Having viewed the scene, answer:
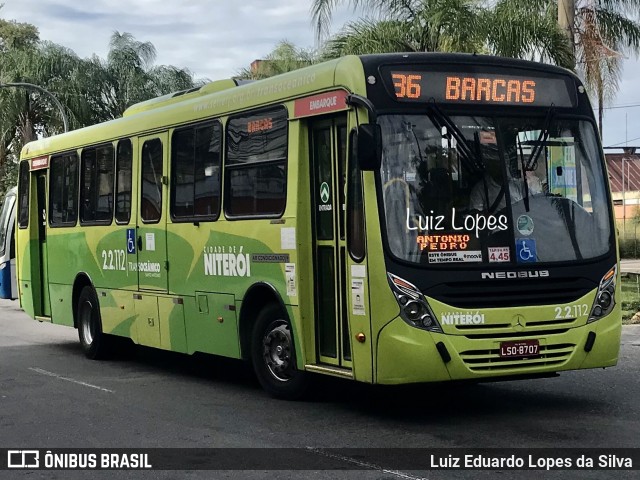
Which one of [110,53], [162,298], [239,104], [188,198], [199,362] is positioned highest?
[110,53]

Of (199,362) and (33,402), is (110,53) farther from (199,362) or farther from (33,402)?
(33,402)

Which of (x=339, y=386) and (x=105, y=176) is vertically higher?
(x=105, y=176)

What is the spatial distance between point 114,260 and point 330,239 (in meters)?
5.21

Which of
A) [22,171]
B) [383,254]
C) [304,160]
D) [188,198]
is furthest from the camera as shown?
[22,171]

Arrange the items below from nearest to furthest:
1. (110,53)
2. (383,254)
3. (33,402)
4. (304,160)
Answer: (383,254) < (304,160) < (33,402) < (110,53)

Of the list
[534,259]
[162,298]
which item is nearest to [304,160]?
[534,259]

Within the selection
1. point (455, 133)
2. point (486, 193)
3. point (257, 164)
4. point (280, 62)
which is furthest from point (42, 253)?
point (280, 62)

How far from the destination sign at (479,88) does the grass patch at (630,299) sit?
240 inches

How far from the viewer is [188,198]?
12633mm

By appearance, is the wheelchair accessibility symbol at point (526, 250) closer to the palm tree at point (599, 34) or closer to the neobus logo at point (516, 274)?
the neobus logo at point (516, 274)

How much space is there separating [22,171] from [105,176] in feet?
11.0

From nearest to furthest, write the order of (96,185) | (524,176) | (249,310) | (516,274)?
(516,274)
(524,176)
(249,310)
(96,185)

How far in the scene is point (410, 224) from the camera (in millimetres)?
9414

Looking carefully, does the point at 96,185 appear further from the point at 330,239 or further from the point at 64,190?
the point at 330,239
